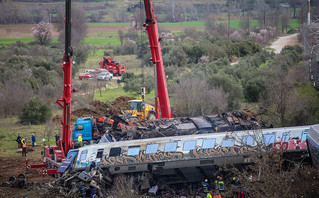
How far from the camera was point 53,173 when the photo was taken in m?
20.1

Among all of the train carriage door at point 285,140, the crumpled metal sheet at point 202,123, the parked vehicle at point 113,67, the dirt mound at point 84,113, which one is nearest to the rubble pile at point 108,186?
the train carriage door at point 285,140

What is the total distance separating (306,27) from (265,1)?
201 ft

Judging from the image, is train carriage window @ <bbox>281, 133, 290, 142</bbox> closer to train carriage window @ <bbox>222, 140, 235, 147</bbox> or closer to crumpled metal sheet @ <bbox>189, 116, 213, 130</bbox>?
train carriage window @ <bbox>222, 140, 235, 147</bbox>

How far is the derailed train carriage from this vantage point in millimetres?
18719

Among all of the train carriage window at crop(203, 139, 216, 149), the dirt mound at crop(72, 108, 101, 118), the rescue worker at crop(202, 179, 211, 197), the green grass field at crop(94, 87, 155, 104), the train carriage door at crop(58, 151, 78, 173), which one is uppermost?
the train carriage window at crop(203, 139, 216, 149)

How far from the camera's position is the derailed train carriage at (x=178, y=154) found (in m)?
18.7

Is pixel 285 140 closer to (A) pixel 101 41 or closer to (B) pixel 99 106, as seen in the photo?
(B) pixel 99 106

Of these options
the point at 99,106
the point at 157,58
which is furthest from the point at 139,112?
the point at 99,106

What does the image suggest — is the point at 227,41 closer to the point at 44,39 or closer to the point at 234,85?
the point at 44,39

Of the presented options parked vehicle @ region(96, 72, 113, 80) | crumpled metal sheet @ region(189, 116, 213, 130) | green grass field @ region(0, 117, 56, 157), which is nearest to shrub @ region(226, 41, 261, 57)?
parked vehicle @ region(96, 72, 113, 80)

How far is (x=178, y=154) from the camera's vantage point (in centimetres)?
1880

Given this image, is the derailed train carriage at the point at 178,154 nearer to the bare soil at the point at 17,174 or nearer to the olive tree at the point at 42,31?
the bare soil at the point at 17,174

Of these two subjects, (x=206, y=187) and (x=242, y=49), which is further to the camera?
(x=242, y=49)

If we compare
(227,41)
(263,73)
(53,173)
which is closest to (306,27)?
(263,73)
